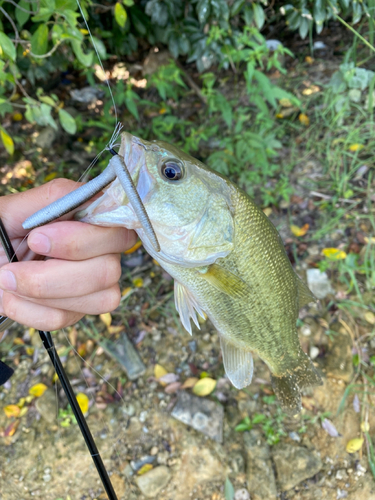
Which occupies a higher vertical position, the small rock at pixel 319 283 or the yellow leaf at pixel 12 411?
the yellow leaf at pixel 12 411

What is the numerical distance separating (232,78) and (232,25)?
82 centimetres

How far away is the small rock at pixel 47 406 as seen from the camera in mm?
2236

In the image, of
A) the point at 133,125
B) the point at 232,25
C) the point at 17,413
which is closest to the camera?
the point at 17,413

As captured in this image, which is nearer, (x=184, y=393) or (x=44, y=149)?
(x=184, y=393)

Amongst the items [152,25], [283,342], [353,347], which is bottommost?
[353,347]

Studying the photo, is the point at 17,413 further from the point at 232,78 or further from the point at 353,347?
the point at 232,78

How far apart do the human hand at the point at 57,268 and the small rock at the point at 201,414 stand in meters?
1.19

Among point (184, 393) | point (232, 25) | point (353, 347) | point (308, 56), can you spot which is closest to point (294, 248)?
point (353, 347)

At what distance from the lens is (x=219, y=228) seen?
4.22ft

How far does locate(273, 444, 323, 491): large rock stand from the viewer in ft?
6.62

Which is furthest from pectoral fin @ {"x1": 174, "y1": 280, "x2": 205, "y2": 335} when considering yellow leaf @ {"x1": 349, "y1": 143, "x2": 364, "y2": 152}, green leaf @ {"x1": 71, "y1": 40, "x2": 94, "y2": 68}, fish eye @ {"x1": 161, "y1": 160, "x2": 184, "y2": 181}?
yellow leaf @ {"x1": 349, "y1": 143, "x2": 364, "y2": 152}

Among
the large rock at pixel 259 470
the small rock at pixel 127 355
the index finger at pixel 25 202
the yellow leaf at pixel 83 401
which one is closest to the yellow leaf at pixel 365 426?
the large rock at pixel 259 470

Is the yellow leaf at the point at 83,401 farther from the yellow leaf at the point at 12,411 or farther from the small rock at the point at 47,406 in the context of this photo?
the yellow leaf at the point at 12,411

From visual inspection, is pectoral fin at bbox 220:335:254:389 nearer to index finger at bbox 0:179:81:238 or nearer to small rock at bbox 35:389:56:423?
index finger at bbox 0:179:81:238
